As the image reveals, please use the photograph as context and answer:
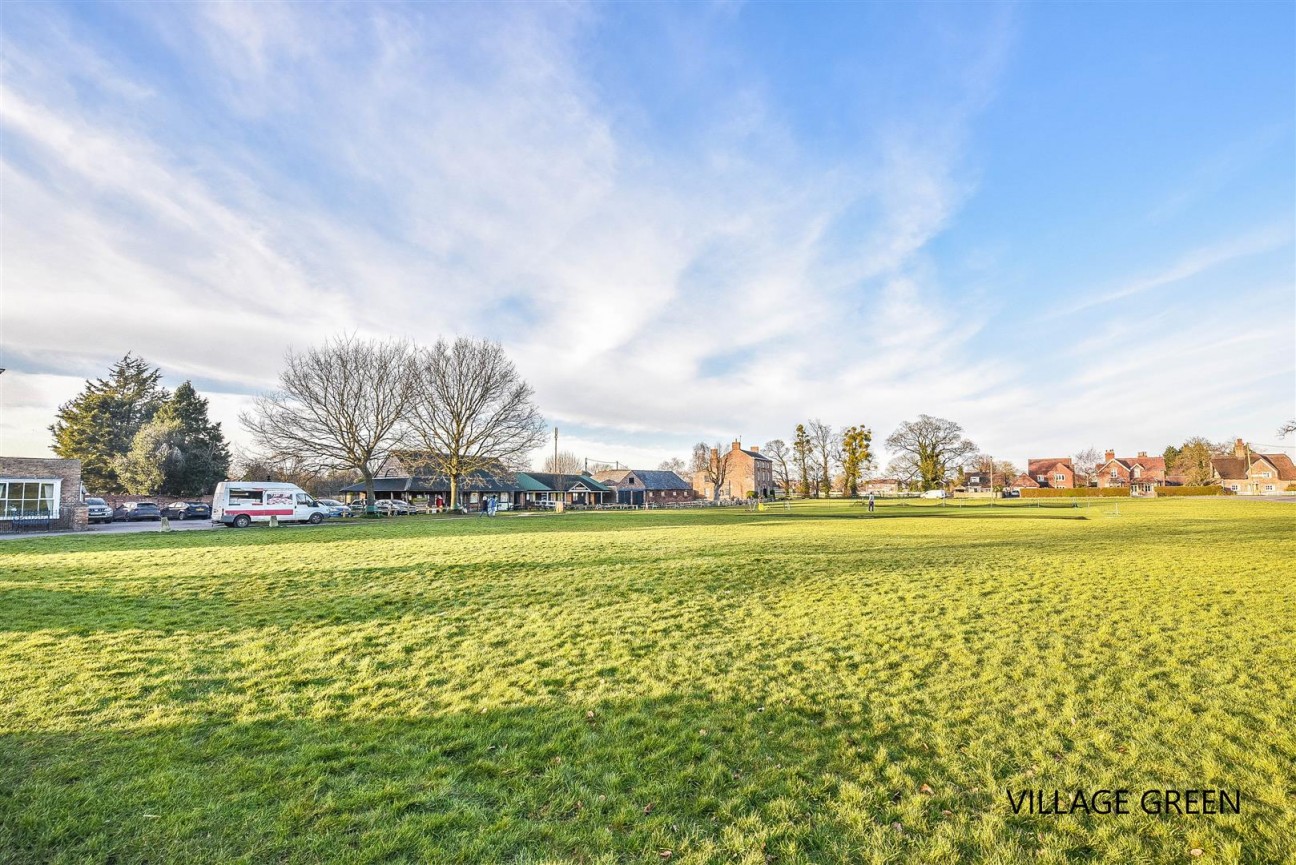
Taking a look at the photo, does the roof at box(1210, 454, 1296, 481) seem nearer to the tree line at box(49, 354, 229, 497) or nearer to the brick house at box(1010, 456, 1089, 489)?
the brick house at box(1010, 456, 1089, 489)

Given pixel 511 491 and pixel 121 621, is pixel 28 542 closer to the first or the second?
pixel 121 621

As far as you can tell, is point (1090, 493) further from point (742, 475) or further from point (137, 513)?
point (137, 513)

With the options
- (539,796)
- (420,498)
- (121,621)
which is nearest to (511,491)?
(420,498)

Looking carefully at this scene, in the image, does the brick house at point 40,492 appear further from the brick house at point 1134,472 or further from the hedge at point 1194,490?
the brick house at point 1134,472

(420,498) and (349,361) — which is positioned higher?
(349,361)

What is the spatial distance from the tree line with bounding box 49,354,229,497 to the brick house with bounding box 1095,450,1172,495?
122 metres

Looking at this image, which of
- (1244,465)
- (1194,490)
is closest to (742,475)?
(1194,490)

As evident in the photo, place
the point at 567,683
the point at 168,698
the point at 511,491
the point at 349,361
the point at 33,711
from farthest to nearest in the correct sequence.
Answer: the point at 511,491 < the point at 349,361 < the point at 567,683 < the point at 168,698 < the point at 33,711

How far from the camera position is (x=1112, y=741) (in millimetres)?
4730

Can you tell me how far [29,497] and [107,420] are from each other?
27860 millimetres

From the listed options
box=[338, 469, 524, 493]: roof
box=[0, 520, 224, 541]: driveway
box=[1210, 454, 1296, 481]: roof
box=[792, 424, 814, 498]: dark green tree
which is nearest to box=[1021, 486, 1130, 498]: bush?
box=[1210, 454, 1296, 481]: roof

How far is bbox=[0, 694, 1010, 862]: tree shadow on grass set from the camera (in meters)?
3.43

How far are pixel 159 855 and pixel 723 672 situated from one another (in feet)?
16.6

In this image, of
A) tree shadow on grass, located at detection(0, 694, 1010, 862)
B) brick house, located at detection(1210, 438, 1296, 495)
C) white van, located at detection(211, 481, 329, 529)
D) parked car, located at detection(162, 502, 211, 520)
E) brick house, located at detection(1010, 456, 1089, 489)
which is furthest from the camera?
brick house, located at detection(1010, 456, 1089, 489)
